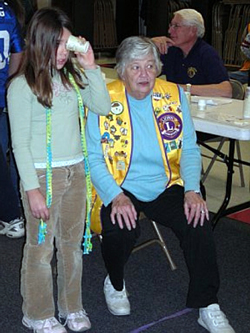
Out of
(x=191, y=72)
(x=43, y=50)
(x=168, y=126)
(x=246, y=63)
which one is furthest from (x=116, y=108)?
(x=246, y=63)

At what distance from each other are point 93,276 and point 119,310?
0.38 meters

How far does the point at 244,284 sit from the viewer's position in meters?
2.67

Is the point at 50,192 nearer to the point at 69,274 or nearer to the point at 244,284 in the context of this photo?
the point at 69,274

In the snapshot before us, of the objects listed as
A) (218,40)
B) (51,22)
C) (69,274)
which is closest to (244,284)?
(69,274)

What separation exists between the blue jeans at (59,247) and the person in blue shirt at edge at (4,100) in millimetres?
975

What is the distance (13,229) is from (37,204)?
124cm

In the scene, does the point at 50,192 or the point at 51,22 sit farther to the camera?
the point at 50,192

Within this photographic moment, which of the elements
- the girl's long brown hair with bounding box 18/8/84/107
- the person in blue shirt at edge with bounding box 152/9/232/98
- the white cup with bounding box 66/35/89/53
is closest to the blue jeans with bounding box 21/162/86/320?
the girl's long brown hair with bounding box 18/8/84/107

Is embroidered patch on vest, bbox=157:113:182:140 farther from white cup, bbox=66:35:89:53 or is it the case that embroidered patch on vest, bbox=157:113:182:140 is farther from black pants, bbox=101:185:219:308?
white cup, bbox=66:35:89:53

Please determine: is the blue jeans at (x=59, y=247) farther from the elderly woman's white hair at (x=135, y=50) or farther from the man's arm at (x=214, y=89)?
the man's arm at (x=214, y=89)

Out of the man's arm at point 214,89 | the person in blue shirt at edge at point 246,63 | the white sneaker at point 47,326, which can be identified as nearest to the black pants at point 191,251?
the white sneaker at point 47,326

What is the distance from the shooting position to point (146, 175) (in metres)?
2.41

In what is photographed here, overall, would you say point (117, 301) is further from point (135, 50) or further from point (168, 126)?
point (135, 50)

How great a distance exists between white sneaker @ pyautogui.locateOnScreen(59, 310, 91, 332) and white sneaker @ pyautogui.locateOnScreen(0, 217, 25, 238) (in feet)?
3.11
